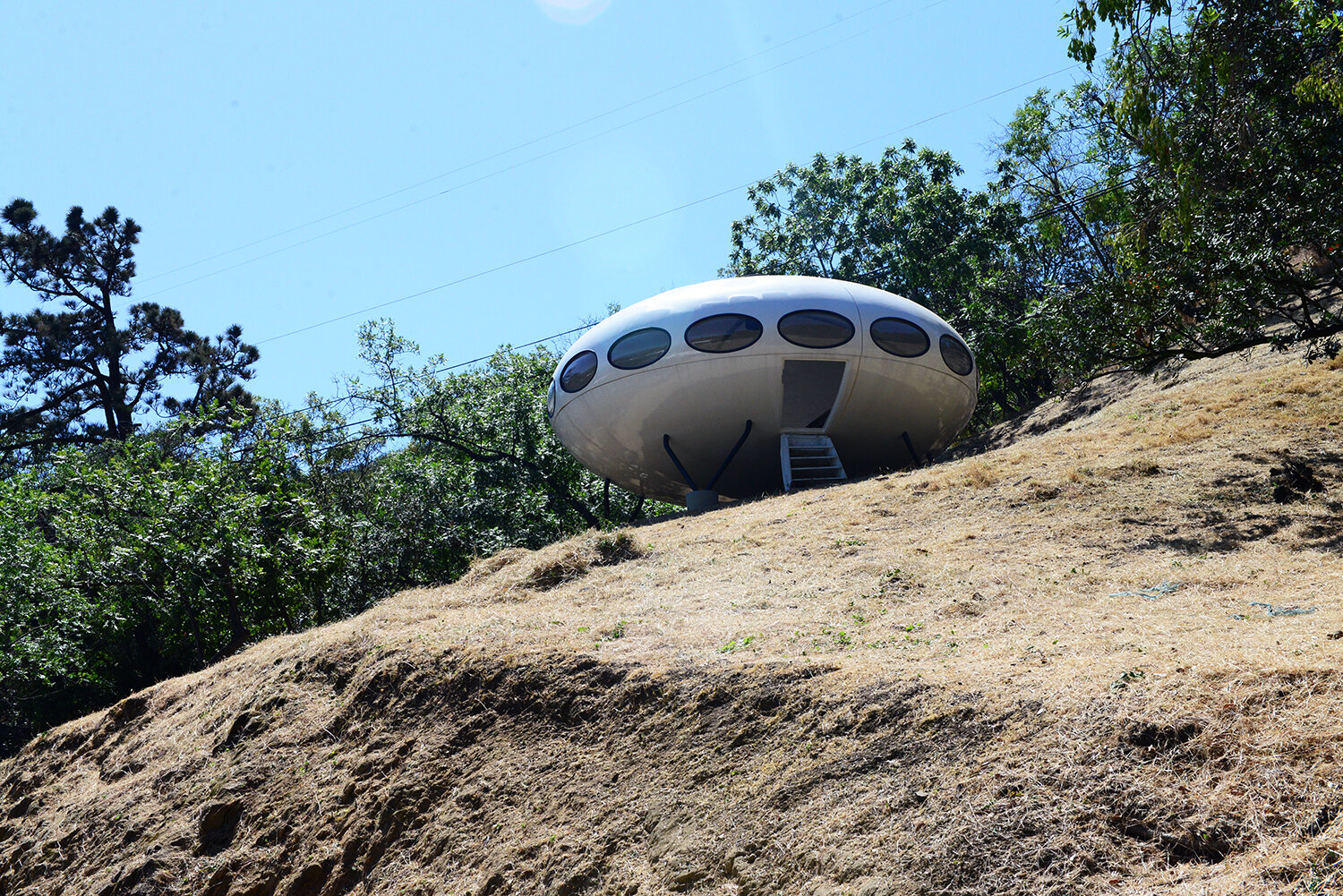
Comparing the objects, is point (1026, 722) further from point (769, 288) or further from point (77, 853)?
point (769, 288)

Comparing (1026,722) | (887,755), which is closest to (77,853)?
(887,755)

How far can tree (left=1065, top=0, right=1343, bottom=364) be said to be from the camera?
10453 mm

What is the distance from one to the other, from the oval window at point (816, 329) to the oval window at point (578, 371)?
137 inches

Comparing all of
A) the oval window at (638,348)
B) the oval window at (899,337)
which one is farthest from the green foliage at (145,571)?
the oval window at (899,337)

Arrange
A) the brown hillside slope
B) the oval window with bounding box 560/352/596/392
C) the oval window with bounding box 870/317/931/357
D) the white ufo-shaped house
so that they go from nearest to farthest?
the brown hillside slope → the white ufo-shaped house → the oval window with bounding box 870/317/931/357 → the oval window with bounding box 560/352/596/392

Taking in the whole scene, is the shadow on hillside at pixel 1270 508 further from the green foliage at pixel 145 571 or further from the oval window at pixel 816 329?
the green foliage at pixel 145 571

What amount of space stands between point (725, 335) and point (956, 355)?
16.0ft

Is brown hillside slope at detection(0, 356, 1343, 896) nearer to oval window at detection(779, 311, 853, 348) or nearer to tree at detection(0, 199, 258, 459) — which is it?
oval window at detection(779, 311, 853, 348)

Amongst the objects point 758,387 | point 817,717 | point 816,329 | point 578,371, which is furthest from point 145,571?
point 817,717

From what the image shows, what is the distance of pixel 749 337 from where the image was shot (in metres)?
16.2

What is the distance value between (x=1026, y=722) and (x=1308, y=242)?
9412 mm

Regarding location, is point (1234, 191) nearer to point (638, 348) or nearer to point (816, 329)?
point (816, 329)

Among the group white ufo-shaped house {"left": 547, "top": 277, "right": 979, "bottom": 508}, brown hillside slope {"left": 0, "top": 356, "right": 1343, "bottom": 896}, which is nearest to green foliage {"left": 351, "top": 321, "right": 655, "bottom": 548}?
white ufo-shaped house {"left": 547, "top": 277, "right": 979, "bottom": 508}

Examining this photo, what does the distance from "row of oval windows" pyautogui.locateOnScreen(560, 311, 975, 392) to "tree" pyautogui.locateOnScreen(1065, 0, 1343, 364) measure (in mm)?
4555
